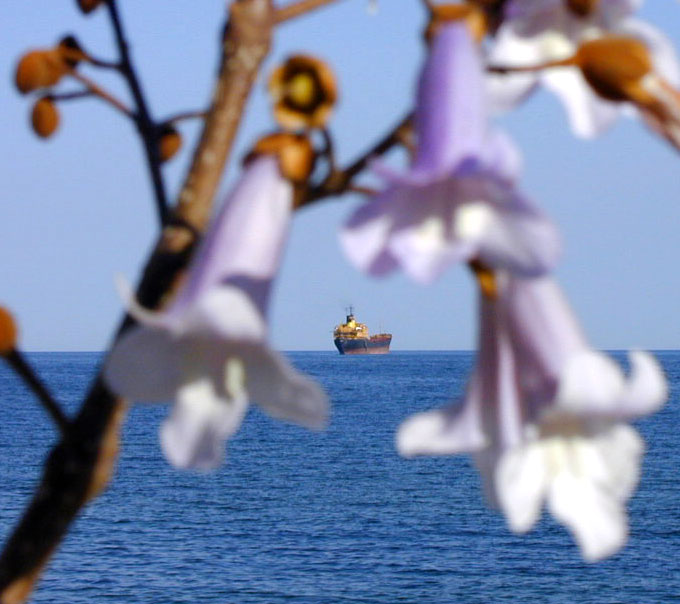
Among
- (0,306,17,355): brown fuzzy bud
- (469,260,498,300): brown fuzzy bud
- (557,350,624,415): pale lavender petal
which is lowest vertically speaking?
(557,350,624,415): pale lavender petal

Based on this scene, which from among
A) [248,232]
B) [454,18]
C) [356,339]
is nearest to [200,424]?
[248,232]

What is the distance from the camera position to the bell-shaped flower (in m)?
1.11

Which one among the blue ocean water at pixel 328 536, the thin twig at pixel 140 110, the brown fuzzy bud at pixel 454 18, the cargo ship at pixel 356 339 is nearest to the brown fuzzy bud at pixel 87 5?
the thin twig at pixel 140 110

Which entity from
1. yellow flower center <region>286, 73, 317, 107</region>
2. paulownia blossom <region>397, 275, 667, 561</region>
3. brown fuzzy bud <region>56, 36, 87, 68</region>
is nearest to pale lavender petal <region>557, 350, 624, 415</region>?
paulownia blossom <region>397, 275, 667, 561</region>

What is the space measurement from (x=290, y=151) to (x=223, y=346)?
19cm

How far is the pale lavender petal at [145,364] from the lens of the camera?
0.95m

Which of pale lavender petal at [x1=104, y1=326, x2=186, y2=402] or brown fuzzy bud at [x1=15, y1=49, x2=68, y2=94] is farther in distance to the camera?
brown fuzzy bud at [x1=15, y1=49, x2=68, y2=94]

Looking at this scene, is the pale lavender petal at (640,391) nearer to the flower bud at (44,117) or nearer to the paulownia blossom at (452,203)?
the paulownia blossom at (452,203)

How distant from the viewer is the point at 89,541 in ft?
197

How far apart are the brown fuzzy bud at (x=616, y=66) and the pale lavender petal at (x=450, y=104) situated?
3.8 inches

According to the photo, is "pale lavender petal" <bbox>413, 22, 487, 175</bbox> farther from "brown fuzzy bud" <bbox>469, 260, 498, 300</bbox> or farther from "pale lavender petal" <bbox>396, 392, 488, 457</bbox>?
"pale lavender petal" <bbox>396, 392, 488, 457</bbox>

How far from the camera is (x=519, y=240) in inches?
32.9

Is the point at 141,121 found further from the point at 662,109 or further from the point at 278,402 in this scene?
the point at 662,109

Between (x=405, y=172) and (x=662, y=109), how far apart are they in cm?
Result: 24
